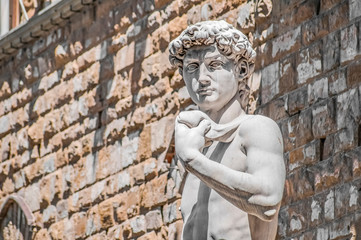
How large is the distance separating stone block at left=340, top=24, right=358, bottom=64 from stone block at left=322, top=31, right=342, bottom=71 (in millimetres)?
58

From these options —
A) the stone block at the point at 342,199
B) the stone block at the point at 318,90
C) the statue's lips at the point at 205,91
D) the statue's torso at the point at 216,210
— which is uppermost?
the stone block at the point at 318,90

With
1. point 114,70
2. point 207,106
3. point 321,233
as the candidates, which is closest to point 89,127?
point 114,70

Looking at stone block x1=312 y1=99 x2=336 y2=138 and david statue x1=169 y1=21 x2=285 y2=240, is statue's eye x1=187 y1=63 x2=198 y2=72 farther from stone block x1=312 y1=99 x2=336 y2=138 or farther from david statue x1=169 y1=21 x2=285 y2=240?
stone block x1=312 y1=99 x2=336 y2=138

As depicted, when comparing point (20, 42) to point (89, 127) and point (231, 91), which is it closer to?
point (89, 127)

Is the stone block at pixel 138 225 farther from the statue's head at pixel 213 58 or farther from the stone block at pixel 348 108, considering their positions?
the statue's head at pixel 213 58

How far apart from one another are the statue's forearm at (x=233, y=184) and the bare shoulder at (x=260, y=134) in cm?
18

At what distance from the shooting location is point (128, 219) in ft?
43.2

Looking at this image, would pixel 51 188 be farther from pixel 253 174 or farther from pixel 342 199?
pixel 253 174

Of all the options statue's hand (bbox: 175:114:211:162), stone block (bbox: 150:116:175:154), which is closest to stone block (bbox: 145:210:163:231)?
stone block (bbox: 150:116:175:154)

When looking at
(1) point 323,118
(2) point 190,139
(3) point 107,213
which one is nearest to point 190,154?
(2) point 190,139

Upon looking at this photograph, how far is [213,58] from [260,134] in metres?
0.46

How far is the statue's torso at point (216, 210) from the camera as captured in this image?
22.0 feet

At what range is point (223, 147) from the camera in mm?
6883

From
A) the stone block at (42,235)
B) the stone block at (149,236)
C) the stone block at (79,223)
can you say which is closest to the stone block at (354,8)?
the stone block at (149,236)
